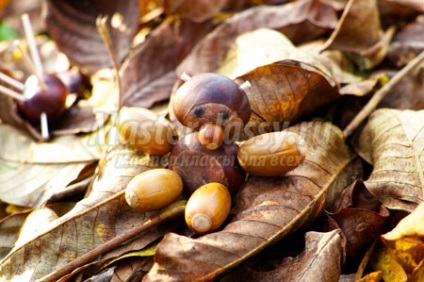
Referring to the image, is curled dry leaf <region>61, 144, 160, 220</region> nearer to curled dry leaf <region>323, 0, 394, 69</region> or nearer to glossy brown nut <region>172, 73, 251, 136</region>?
glossy brown nut <region>172, 73, 251, 136</region>

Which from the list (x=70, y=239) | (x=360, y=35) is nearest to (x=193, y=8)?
(x=360, y=35)

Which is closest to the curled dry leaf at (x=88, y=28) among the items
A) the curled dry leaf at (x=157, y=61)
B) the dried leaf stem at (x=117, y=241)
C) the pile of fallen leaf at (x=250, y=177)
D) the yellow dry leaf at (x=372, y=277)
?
the pile of fallen leaf at (x=250, y=177)

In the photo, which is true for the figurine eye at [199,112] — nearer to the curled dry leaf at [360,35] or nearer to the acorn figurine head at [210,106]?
the acorn figurine head at [210,106]

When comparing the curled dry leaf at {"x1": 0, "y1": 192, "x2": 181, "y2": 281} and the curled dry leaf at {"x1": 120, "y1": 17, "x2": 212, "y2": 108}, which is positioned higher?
the curled dry leaf at {"x1": 120, "y1": 17, "x2": 212, "y2": 108}

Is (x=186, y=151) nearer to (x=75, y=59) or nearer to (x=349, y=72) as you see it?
(x=349, y=72)

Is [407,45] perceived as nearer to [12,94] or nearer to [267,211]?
[267,211]

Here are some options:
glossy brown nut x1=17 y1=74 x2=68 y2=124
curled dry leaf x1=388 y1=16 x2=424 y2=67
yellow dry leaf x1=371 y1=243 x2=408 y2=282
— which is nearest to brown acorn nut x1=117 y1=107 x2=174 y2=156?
glossy brown nut x1=17 y1=74 x2=68 y2=124
